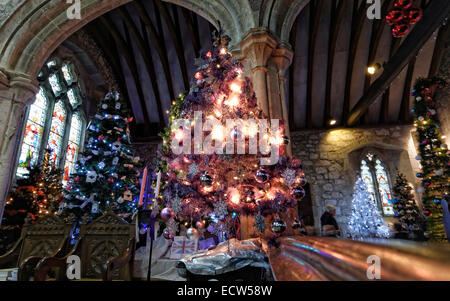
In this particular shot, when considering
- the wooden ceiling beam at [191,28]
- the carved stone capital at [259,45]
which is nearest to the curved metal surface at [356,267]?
the carved stone capital at [259,45]

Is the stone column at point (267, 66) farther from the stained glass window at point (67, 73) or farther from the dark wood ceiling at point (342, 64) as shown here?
the stained glass window at point (67, 73)

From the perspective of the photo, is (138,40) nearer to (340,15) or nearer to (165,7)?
(165,7)

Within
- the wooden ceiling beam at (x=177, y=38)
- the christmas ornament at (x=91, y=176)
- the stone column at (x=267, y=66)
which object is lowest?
the christmas ornament at (x=91, y=176)

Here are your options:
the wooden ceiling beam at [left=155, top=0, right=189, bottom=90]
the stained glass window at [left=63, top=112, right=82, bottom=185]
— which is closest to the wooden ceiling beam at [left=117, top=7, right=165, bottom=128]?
the wooden ceiling beam at [left=155, top=0, right=189, bottom=90]

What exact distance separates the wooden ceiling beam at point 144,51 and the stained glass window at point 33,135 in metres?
2.88

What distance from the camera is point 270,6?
3.65 m

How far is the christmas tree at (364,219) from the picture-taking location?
585cm

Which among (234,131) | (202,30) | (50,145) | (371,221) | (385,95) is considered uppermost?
(202,30)

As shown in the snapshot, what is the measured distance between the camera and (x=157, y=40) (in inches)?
265

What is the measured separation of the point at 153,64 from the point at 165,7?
200 centimetres

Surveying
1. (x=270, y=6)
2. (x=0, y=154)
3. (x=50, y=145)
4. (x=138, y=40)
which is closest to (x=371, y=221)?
(x=270, y=6)

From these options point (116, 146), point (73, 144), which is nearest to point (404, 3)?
point (116, 146)

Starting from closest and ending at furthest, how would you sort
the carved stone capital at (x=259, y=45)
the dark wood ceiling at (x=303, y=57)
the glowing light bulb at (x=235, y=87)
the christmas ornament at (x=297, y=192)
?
the christmas ornament at (x=297, y=192)
the glowing light bulb at (x=235, y=87)
the carved stone capital at (x=259, y=45)
the dark wood ceiling at (x=303, y=57)
